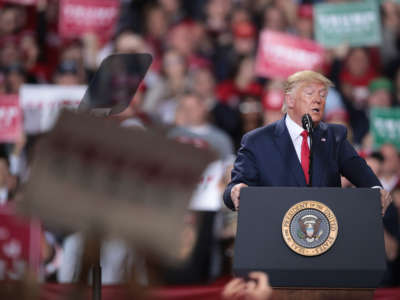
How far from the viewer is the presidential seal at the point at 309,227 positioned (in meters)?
2.86

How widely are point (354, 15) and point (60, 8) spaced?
2834 mm

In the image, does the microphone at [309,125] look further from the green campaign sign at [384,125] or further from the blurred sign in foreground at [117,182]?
the green campaign sign at [384,125]

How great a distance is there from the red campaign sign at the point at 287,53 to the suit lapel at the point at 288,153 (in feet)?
13.0

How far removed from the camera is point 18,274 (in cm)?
120

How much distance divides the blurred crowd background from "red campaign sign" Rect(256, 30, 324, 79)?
0.70ft

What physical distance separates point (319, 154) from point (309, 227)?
1.62 feet

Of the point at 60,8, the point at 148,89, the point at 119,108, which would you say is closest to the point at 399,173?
the point at 148,89

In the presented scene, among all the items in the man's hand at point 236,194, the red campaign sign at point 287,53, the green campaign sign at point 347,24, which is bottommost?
the man's hand at point 236,194

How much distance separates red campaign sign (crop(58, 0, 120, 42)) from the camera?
756 centimetres

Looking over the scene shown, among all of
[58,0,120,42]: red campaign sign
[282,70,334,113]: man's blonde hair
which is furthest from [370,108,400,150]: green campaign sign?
[282,70,334,113]: man's blonde hair

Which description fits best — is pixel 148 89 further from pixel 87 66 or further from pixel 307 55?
pixel 307 55

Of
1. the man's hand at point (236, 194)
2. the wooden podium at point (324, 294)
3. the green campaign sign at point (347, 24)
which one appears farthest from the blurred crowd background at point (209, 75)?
the wooden podium at point (324, 294)

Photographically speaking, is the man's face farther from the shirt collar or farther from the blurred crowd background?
the blurred crowd background

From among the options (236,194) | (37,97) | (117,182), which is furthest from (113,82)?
(37,97)
